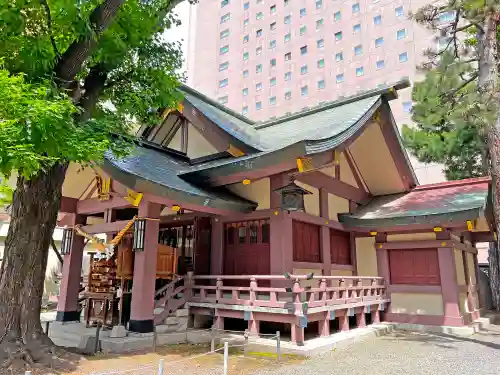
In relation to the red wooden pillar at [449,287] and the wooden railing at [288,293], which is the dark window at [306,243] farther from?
the red wooden pillar at [449,287]

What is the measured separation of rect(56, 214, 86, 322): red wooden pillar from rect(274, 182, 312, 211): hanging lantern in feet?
20.4

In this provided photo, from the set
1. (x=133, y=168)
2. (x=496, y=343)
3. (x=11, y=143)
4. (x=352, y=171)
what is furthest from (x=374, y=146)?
(x=11, y=143)

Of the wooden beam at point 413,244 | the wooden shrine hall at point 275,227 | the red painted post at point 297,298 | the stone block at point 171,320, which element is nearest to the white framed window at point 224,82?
the wooden shrine hall at point 275,227

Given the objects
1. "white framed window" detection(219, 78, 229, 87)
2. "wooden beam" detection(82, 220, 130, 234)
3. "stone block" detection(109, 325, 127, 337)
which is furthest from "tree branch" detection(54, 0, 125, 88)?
"white framed window" detection(219, 78, 229, 87)

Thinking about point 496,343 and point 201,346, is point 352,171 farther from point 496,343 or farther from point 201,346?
point 201,346

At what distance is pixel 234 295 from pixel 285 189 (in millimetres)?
2766

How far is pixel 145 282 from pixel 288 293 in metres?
3.26

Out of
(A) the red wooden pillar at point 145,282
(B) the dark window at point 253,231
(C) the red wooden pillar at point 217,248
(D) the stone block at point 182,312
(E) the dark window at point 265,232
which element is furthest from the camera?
(C) the red wooden pillar at point 217,248

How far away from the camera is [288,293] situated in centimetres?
883

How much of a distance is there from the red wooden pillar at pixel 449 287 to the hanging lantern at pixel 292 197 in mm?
5528

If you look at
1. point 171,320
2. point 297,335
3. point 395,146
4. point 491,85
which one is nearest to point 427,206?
point 395,146

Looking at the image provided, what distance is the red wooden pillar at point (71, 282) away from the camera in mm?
10438

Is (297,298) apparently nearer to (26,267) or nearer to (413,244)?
(26,267)

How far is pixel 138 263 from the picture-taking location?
8453 millimetres
